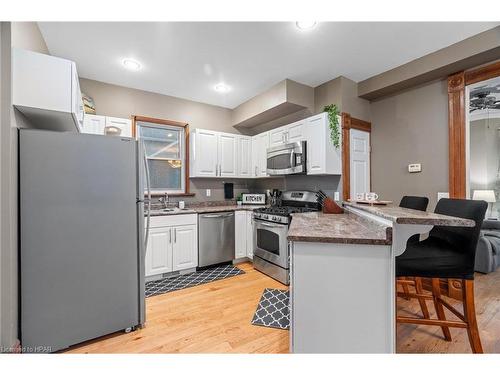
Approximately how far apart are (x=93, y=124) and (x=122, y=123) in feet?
1.11

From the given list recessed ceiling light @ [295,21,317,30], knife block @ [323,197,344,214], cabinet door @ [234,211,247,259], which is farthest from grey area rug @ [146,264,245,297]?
recessed ceiling light @ [295,21,317,30]

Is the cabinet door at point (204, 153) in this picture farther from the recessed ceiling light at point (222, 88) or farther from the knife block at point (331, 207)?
the knife block at point (331, 207)

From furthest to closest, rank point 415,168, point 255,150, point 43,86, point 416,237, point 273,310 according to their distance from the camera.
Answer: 1. point 255,150
2. point 415,168
3. point 273,310
4. point 416,237
5. point 43,86

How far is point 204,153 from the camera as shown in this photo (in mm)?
3637

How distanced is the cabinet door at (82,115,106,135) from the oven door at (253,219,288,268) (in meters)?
2.43

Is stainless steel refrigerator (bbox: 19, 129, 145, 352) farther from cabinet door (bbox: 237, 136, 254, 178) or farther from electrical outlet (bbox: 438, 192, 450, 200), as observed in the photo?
electrical outlet (bbox: 438, 192, 450, 200)

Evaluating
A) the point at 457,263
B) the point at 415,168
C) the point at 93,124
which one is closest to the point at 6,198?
the point at 93,124

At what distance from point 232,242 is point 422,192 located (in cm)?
262

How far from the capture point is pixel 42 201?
4.97 ft

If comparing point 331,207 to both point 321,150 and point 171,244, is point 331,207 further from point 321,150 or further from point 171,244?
point 171,244

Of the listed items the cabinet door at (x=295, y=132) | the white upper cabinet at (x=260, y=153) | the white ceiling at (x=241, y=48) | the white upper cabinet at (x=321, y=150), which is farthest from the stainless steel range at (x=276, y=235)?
the white ceiling at (x=241, y=48)

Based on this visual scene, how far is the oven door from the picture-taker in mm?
2754

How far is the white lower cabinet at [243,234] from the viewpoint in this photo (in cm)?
345

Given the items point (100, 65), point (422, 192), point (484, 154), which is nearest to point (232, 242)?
point (422, 192)
